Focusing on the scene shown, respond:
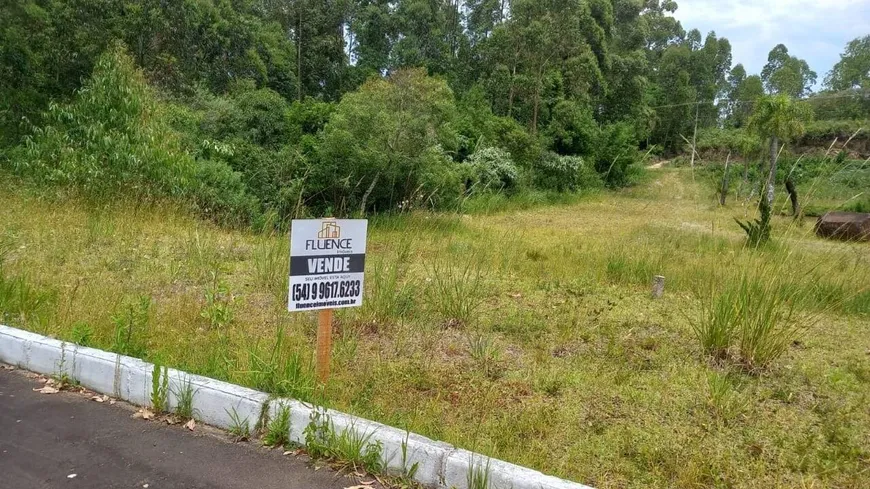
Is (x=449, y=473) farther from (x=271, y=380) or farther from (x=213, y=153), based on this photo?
(x=213, y=153)

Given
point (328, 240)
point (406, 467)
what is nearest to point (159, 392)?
point (328, 240)

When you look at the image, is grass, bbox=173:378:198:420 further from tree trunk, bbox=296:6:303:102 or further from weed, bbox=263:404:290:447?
tree trunk, bbox=296:6:303:102

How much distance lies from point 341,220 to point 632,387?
2295 millimetres

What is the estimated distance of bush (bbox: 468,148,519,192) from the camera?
67.7 ft

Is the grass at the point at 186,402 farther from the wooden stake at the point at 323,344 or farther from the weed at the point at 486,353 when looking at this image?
the weed at the point at 486,353

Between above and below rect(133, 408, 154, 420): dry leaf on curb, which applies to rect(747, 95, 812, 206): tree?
above

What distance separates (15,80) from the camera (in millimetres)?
17672

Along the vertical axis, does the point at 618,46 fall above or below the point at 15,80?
above

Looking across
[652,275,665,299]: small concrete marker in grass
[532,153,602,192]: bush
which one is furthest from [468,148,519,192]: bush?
[652,275,665,299]: small concrete marker in grass

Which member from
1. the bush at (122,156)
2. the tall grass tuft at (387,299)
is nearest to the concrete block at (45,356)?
the tall grass tuft at (387,299)

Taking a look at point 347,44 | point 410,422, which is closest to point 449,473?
point 410,422

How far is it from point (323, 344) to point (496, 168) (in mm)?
18653

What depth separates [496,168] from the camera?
2175 cm

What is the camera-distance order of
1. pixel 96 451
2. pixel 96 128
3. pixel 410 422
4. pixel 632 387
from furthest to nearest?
pixel 96 128, pixel 632 387, pixel 410 422, pixel 96 451
